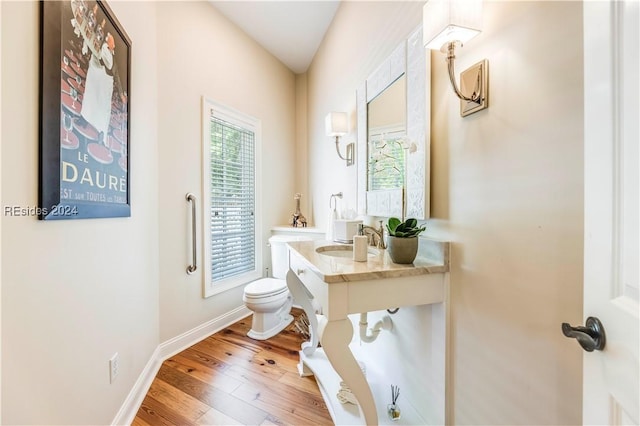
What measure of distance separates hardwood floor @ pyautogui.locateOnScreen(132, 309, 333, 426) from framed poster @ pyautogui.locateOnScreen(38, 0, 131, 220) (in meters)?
1.14

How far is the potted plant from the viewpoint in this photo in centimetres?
114

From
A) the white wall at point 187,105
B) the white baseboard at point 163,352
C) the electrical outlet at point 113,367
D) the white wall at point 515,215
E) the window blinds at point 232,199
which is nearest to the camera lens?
the white wall at point 515,215

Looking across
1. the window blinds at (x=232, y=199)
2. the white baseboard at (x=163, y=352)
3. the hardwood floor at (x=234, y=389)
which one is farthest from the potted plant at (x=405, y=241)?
the window blinds at (x=232, y=199)

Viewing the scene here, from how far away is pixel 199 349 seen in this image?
2127 mm

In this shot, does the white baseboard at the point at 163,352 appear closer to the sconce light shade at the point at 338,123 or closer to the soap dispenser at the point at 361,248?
the soap dispenser at the point at 361,248

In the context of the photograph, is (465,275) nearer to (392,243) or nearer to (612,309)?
(392,243)

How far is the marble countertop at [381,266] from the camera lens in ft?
3.40

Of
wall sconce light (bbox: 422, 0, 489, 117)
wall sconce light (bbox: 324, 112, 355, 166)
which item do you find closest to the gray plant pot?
wall sconce light (bbox: 422, 0, 489, 117)

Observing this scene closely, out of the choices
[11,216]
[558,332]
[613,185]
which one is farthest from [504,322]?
[11,216]

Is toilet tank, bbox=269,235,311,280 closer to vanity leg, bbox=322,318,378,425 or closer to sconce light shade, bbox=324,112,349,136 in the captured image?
sconce light shade, bbox=324,112,349,136

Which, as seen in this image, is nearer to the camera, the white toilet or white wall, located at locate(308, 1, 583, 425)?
white wall, located at locate(308, 1, 583, 425)

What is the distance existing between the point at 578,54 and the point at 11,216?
5.30 ft

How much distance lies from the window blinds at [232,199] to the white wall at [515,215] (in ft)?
6.27

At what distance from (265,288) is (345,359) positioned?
53.9 inches
